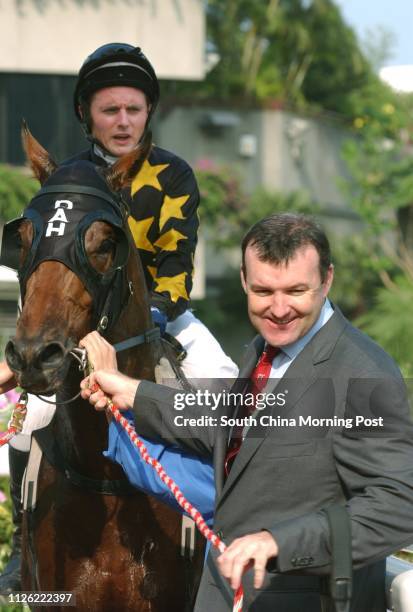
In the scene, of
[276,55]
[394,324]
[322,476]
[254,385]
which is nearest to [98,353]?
[254,385]

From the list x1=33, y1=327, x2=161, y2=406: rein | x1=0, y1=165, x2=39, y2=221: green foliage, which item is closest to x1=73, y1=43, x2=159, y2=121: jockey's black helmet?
x1=33, y1=327, x2=161, y2=406: rein

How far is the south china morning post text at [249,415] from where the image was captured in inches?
121

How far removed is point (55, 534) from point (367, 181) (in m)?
19.3

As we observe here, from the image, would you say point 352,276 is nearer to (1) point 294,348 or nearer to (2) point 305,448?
(1) point 294,348

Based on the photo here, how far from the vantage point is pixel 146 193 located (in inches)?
205

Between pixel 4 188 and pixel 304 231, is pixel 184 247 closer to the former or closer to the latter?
pixel 304 231

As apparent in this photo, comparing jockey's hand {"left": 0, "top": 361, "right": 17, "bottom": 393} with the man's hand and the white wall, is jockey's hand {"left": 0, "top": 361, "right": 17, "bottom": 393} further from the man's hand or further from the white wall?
the white wall

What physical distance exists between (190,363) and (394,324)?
25.0ft

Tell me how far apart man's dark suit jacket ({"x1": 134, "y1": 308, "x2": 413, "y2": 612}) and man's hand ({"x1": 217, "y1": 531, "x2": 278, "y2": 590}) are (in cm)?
3

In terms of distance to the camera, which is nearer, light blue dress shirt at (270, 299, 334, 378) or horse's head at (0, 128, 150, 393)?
light blue dress shirt at (270, 299, 334, 378)

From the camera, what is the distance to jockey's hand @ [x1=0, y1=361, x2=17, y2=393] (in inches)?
157

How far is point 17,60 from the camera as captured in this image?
712 inches

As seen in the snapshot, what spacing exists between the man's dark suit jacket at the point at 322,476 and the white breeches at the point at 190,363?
65.4 inches

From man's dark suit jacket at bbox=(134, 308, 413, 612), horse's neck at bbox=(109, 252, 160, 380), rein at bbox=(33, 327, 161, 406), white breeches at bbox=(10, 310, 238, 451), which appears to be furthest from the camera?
white breeches at bbox=(10, 310, 238, 451)
